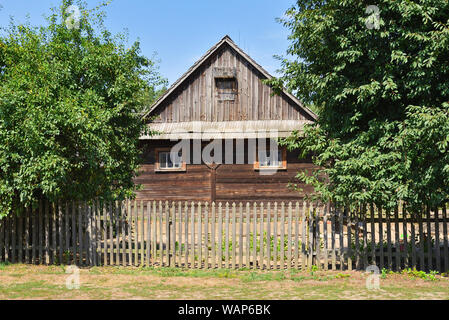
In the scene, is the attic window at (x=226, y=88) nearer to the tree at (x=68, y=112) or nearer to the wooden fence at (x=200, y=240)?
the tree at (x=68, y=112)

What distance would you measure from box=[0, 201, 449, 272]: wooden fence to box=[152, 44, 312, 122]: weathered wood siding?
391 inches

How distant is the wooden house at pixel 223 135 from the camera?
61.9 feet

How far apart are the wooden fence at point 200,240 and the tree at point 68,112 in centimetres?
71

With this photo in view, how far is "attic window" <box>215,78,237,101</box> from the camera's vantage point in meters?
19.9

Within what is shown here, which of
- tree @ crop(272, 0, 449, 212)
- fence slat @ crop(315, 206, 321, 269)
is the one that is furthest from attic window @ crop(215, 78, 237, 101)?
fence slat @ crop(315, 206, 321, 269)

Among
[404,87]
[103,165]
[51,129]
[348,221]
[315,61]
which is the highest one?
[315,61]

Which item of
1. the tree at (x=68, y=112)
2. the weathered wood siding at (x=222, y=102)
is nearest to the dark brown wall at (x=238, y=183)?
the weathered wood siding at (x=222, y=102)

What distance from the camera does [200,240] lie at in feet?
32.3

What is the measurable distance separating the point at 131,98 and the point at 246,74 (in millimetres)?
10316

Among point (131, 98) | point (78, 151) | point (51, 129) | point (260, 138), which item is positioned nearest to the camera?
point (51, 129)

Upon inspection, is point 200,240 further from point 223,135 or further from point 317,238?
point 223,135

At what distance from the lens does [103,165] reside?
10.3m

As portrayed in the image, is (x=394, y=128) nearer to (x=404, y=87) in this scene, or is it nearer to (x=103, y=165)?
(x=404, y=87)

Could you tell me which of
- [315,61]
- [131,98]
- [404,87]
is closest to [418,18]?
[404,87]
